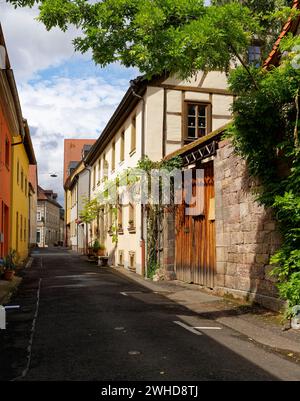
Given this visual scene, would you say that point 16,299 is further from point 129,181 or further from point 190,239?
point 129,181

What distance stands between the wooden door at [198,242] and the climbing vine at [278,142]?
382 cm

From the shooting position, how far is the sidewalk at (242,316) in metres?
6.89

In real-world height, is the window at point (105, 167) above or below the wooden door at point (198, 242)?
above

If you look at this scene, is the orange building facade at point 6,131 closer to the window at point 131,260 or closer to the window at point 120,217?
the window at point 131,260

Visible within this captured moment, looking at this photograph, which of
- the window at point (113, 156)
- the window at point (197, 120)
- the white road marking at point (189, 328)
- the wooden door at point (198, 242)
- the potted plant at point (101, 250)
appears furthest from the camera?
the potted plant at point (101, 250)

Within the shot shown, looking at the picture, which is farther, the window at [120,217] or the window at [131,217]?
the window at [120,217]

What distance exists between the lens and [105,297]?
10984 millimetres

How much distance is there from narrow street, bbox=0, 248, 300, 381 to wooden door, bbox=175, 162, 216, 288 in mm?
3005

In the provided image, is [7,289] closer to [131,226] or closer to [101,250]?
[131,226]

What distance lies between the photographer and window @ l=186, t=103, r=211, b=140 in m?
17.9

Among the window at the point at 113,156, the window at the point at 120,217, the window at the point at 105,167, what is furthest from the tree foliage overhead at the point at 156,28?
the window at the point at 105,167

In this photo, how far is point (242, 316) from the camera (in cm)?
892

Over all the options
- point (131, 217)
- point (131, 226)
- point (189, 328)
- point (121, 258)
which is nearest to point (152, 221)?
point (131, 226)
